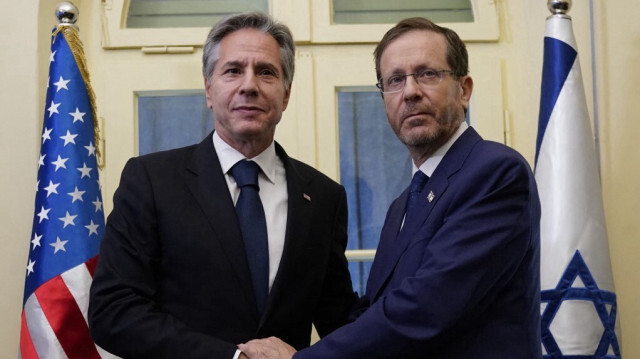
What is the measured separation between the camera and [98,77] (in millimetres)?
3537

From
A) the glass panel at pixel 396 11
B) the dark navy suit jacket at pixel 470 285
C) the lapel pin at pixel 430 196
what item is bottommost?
the dark navy suit jacket at pixel 470 285

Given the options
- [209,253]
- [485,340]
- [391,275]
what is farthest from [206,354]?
[485,340]

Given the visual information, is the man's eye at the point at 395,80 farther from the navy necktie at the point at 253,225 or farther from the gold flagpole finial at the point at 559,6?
the gold flagpole finial at the point at 559,6

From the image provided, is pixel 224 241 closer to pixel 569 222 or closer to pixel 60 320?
pixel 60 320

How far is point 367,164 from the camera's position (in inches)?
142

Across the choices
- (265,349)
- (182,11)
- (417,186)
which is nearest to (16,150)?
(182,11)

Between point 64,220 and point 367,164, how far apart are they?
1.31m

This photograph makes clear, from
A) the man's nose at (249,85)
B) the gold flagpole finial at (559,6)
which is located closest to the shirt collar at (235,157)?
the man's nose at (249,85)

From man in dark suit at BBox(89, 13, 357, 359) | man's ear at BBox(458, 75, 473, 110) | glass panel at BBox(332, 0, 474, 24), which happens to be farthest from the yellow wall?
man's ear at BBox(458, 75, 473, 110)

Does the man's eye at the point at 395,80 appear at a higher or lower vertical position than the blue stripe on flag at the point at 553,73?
lower

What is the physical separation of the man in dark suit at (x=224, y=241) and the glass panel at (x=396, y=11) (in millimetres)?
1329

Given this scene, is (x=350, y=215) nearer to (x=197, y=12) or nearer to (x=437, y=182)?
(x=197, y=12)

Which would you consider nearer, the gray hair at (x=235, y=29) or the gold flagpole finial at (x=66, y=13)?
the gray hair at (x=235, y=29)

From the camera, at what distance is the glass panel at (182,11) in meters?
3.63
